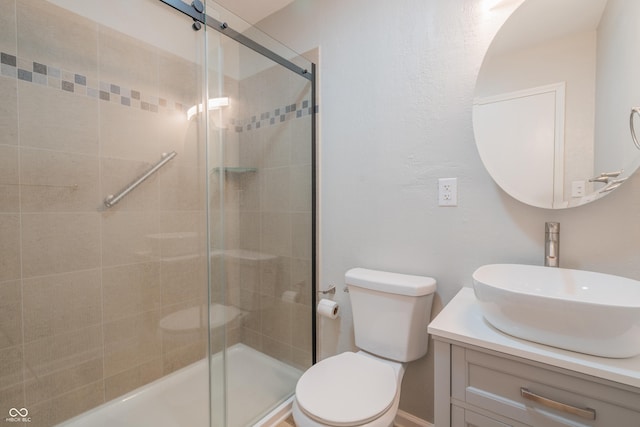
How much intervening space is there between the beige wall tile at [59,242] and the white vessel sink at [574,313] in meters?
1.72

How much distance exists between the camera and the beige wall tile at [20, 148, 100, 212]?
4.05 feet

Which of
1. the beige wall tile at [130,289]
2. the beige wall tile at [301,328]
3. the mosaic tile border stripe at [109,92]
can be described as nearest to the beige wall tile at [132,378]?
the beige wall tile at [130,289]

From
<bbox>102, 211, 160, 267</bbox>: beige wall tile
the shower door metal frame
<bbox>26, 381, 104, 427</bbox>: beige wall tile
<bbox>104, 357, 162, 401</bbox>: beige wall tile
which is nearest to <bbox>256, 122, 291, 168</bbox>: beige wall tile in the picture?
the shower door metal frame

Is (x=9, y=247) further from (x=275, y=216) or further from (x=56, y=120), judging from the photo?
(x=275, y=216)

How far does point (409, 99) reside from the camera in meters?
1.39

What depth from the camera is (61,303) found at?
134cm

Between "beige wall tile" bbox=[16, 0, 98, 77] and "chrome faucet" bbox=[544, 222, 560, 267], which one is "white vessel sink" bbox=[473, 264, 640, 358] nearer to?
"chrome faucet" bbox=[544, 222, 560, 267]

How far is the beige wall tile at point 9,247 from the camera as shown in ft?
3.89

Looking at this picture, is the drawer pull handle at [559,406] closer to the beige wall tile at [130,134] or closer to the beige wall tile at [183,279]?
the beige wall tile at [183,279]

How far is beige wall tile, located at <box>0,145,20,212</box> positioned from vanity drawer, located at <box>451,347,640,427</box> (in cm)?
180

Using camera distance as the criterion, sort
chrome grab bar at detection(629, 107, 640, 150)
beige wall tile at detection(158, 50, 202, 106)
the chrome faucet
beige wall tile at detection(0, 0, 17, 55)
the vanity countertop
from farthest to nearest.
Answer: beige wall tile at detection(158, 50, 202, 106) < beige wall tile at detection(0, 0, 17, 55) < the chrome faucet < chrome grab bar at detection(629, 107, 640, 150) < the vanity countertop

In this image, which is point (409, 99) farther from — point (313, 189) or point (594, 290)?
point (594, 290)

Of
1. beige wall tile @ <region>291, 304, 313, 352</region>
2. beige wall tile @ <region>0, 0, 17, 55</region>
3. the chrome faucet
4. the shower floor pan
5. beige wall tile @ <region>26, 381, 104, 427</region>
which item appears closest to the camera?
the chrome faucet

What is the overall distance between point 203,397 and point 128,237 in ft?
3.23
